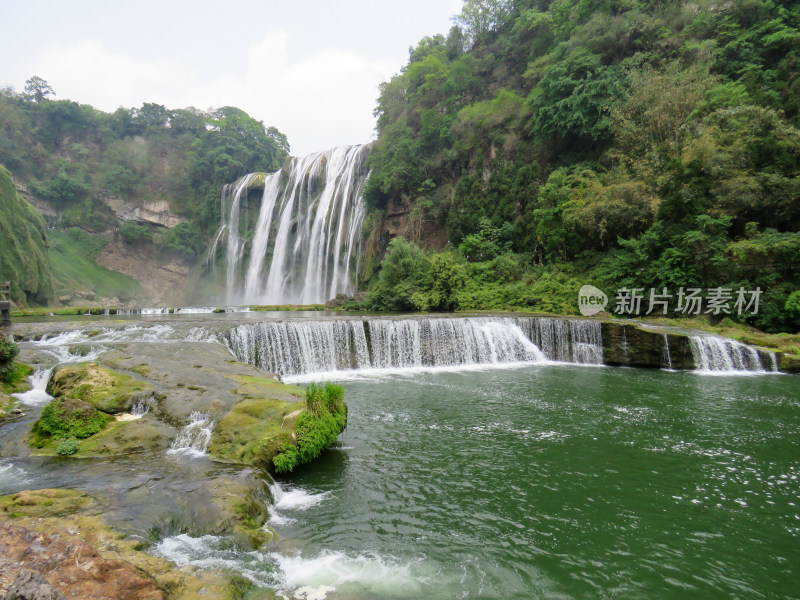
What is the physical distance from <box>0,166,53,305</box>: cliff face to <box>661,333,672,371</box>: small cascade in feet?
112

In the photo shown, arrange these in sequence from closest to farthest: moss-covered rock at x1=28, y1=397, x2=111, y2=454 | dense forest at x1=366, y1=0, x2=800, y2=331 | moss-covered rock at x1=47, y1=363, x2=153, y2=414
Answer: moss-covered rock at x1=28, y1=397, x2=111, y2=454
moss-covered rock at x1=47, y1=363, x2=153, y2=414
dense forest at x1=366, y1=0, x2=800, y2=331

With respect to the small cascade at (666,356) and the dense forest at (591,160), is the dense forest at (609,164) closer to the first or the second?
the dense forest at (591,160)

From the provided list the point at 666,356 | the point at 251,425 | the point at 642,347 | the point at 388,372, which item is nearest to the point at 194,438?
the point at 251,425

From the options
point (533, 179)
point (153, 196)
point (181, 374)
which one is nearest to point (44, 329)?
point (181, 374)

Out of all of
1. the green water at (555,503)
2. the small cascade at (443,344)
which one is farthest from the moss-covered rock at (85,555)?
the small cascade at (443,344)

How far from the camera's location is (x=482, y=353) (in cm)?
1409

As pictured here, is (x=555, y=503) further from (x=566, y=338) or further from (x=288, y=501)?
(x=566, y=338)

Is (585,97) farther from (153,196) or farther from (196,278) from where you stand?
(153,196)

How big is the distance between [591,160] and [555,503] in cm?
2206

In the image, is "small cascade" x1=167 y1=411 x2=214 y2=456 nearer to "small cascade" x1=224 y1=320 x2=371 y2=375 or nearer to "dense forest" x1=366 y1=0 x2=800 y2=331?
"small cascade" x1=224 y1=320 x2=371 y2=375

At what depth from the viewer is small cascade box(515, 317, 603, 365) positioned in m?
13.9

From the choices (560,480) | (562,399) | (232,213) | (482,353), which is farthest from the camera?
(232,213)

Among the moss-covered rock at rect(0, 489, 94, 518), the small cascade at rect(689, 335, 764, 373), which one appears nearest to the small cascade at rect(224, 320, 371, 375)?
the moss-covered rock at rect(0, 489, 94, 518)

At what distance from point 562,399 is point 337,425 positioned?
5.46 meters
